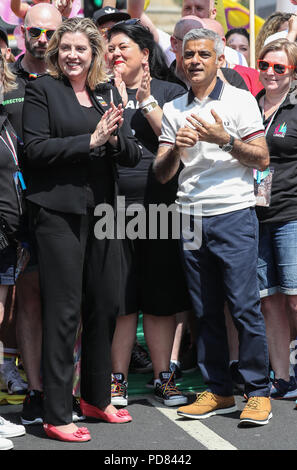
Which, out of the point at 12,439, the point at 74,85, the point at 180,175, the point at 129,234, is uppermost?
the point at 74,85

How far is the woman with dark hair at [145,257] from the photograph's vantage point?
508 cm

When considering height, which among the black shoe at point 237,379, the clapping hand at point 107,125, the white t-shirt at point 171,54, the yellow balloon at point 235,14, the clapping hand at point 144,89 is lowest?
the black shoe at point 237,379

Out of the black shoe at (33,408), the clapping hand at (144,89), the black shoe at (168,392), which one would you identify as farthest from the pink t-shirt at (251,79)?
the black shoe at (33,408)

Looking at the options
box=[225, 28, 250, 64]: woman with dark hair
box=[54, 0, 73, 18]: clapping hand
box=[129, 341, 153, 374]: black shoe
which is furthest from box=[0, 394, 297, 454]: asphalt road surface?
box=[225, 28, 250, 64]: woman with dark hair

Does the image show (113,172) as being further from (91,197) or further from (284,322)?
(284,322)

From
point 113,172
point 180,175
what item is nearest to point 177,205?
point 180,175

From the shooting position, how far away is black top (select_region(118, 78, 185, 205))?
200 inches

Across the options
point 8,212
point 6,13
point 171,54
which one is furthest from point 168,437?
point 6,13

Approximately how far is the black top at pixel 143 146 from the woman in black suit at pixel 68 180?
1.61 feet

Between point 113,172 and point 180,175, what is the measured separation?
0.46 metres

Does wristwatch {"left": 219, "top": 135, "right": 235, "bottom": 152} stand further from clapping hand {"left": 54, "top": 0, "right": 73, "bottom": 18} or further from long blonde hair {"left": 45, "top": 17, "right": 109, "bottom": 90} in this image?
clapping hand {"left": 54, "top": 0, "right": 73, "bottom": 18}

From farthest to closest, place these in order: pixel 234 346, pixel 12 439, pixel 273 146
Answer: pixel 234 346 → pixel 273 146 → pixel 12 439

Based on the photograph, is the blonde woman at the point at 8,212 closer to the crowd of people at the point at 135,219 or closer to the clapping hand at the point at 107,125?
the crowd of people at the point at 135,219

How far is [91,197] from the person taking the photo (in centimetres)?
445
